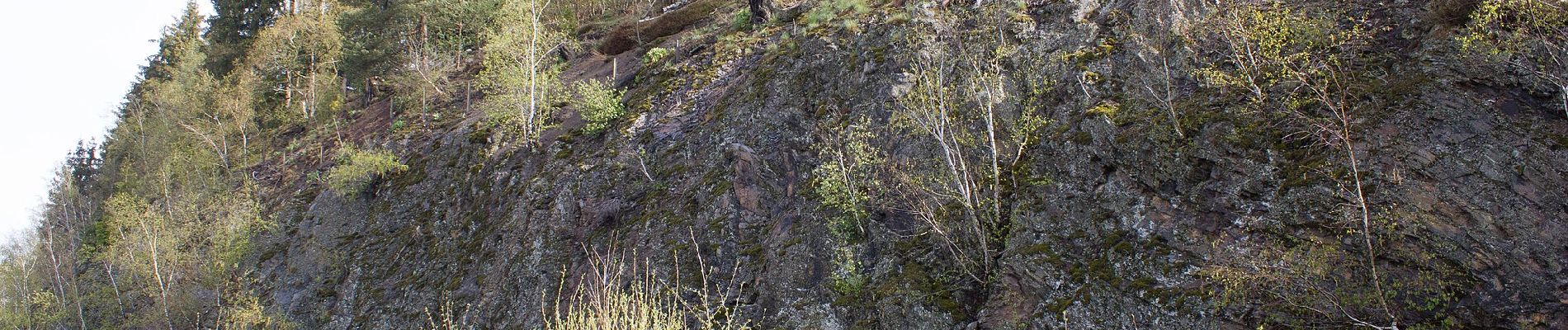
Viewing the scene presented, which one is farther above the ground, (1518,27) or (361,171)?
(1518,27)

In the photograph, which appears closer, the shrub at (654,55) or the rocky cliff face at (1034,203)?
the rocky cliff face at (1034,203)

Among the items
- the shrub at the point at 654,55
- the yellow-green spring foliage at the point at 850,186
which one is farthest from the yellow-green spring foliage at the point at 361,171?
the yellow-green spring foliage at the point at 850,186

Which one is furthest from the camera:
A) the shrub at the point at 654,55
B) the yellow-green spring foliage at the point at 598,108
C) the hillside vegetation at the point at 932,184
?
the shrub at the point at 654,55

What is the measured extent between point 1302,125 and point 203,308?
31679 millimetres

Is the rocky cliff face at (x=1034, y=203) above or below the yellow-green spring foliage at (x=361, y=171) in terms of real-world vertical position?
above

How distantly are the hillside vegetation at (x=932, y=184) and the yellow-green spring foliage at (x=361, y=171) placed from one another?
109 millimetres

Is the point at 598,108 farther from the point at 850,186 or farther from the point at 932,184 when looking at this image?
the point at 932,184

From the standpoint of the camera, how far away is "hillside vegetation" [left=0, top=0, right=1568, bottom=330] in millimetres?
9375

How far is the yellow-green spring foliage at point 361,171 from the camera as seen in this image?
86.5 ft

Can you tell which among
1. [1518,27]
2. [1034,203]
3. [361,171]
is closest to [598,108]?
[361,171]

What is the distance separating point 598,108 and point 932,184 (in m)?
11.0

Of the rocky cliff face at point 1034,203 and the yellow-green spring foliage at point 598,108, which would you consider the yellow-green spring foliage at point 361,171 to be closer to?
the rocky cliff face at point 1034,203

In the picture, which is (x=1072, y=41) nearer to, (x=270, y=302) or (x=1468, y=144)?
(x=1468, y=144)

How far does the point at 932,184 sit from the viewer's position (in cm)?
1423
